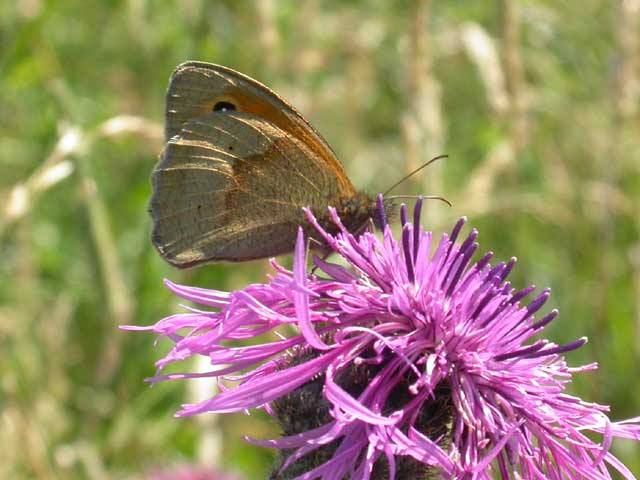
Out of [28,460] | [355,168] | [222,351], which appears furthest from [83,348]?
[222,351]

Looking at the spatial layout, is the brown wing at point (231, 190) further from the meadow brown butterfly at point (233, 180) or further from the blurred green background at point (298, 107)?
the blurred green background at point (298, 107)

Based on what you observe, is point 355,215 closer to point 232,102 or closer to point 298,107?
point 232,102

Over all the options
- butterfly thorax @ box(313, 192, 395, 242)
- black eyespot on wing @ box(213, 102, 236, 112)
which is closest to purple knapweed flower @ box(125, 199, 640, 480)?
butterfly thorax @ box(313, 192, 395, 242)

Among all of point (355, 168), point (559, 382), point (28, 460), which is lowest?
point (28, 460)

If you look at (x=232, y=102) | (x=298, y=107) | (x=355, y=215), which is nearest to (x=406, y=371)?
(x=355, y=215)

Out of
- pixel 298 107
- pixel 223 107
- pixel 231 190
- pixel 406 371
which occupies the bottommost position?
pixel 406 371

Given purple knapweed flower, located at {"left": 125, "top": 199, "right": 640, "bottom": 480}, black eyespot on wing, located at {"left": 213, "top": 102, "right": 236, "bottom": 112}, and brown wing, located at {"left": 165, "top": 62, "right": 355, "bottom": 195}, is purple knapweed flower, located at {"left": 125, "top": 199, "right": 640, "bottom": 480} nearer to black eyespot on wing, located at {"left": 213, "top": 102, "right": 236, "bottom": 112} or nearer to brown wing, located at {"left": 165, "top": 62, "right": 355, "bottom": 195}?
brown wing, located at {"left": 165, "top": 62, "right": 355, "bottom": 195}

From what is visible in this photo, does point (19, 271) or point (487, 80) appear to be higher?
point (487, 80)

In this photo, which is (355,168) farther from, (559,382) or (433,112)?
(559,382)
